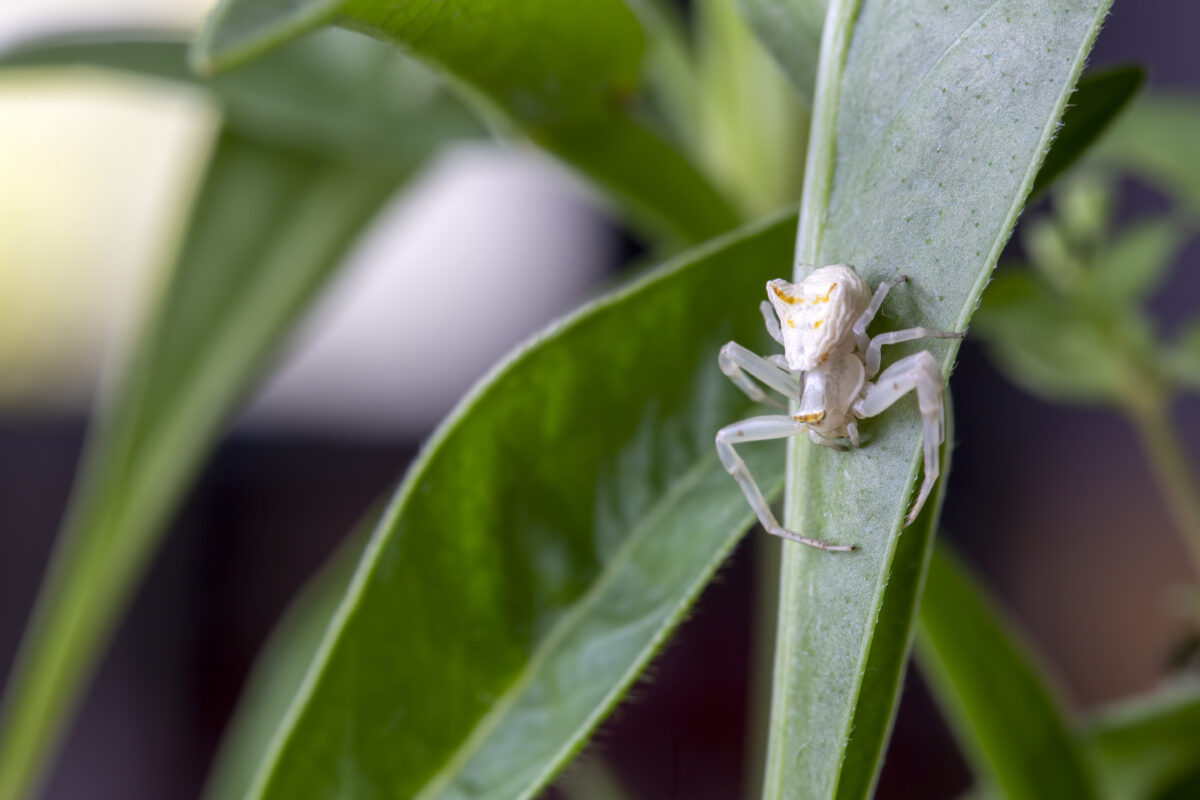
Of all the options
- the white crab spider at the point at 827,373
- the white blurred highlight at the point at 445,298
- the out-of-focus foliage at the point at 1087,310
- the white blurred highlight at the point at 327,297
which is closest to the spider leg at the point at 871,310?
the white crab spider at the point at 827,373

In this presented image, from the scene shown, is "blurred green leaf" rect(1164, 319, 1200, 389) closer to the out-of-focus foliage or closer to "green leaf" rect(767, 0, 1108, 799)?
the out-of-focus foliage

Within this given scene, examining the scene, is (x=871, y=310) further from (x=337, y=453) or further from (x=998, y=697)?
(x=337, y=453)

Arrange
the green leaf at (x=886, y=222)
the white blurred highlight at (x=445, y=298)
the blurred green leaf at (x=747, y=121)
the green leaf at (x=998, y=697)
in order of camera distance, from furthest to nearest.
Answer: the white blurred highlight at (x=445, y=298) < the blurred green leaf at (x=747, y=121) < the green leaf at (x=998, y=697) < the green leaf at (x=886, y=222)

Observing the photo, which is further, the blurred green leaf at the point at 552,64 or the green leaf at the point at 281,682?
the green leaf at the point at 281,682

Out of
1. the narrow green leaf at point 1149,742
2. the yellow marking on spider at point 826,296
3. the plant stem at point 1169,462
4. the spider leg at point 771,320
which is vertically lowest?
the narrow green leaf at point 1149,742

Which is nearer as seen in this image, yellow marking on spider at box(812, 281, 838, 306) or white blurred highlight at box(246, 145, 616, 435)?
yellow marking on spider at box(812, 281, 838, 306)

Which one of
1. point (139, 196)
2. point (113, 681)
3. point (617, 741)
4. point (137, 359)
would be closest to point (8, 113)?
point (139, 196)

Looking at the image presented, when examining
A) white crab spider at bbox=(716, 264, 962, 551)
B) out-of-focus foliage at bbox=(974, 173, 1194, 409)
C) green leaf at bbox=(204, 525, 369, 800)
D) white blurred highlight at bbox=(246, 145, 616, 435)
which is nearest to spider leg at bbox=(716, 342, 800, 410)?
white crab spider at bbox=(716, 264, 962, 551)

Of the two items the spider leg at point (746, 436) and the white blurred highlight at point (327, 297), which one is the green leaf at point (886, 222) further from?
the white blurred highlight at point (327, 297)
